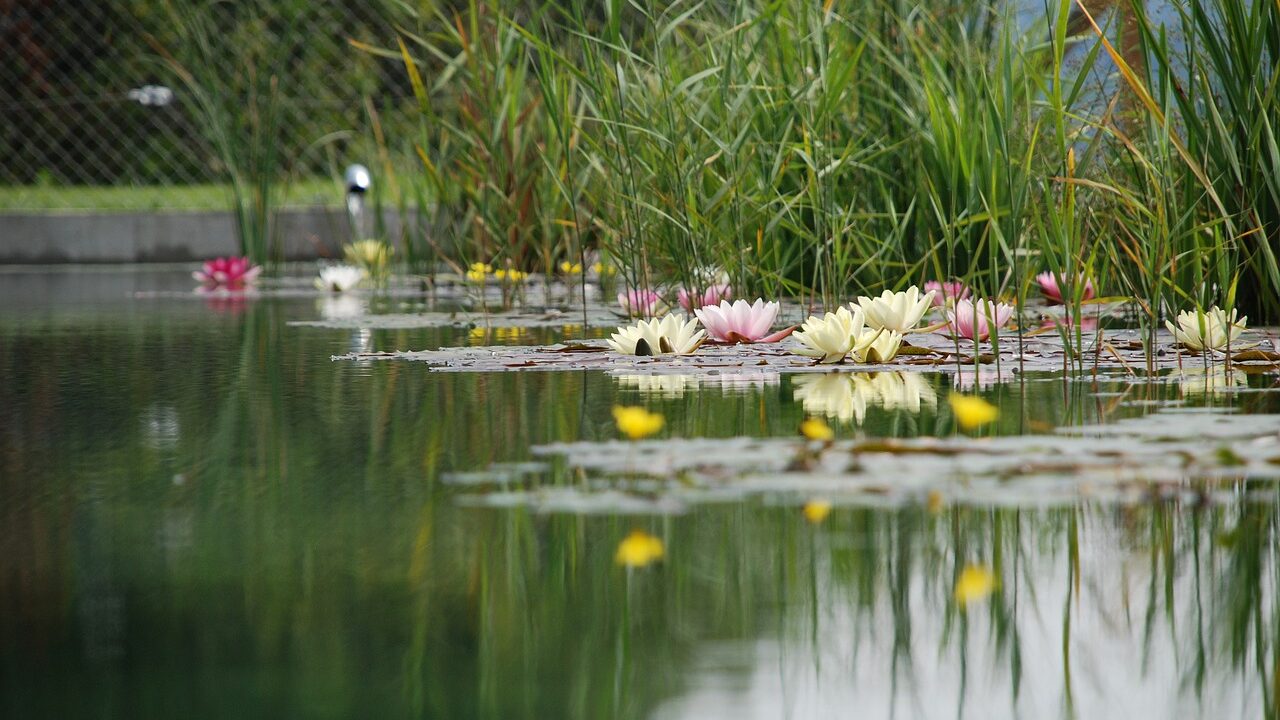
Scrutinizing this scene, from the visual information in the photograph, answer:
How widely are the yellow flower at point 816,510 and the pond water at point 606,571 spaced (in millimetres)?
17

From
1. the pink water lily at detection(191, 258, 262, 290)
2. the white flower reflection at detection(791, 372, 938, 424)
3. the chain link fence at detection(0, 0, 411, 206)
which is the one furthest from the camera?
the chain link fence at detection(0, 0, 411, 206)

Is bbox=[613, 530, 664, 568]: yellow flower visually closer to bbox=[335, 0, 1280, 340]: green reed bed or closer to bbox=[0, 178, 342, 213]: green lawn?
bbox=[335, 0, 1280, 340]: green reed bed

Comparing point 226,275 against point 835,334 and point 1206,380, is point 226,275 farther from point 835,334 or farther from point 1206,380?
point 1206,380

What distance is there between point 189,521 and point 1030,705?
771 millimetres

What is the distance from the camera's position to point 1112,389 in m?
2.21

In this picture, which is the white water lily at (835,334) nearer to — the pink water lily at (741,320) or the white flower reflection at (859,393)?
the white flower reflection at (859,393)

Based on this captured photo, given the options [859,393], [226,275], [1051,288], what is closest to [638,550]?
[859,393]

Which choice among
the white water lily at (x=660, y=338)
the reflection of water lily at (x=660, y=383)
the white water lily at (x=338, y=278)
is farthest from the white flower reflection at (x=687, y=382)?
the white water lily at (x=338, y=278)

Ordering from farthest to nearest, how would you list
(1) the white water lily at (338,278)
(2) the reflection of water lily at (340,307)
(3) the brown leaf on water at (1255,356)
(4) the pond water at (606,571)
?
(1) the white water lily at (338,278)
(2) the reflection of water lily at (340,307)
(3) the brown leaf on water at (1255,356)
(4) the pond water at (606,571)

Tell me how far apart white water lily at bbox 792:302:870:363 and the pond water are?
1.20ft

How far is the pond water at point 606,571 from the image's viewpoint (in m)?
0.93

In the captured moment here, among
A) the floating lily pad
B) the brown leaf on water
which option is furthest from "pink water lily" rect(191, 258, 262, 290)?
the floating lily pad

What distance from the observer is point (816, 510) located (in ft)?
4.50

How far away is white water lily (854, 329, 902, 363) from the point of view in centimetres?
252
